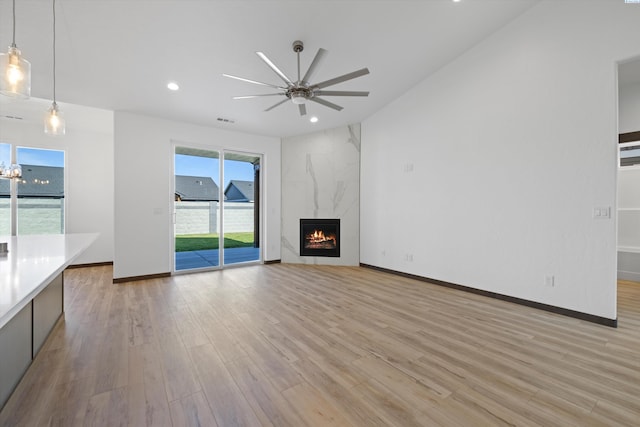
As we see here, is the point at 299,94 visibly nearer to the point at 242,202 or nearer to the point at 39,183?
the point at 242,202

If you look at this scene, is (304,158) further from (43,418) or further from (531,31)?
(43,418)

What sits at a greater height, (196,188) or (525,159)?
(525,159)

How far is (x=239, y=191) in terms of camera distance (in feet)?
20.9

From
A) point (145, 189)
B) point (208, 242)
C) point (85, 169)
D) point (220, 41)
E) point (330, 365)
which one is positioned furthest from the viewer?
point (208, 242)

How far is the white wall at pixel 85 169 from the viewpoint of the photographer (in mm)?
5645

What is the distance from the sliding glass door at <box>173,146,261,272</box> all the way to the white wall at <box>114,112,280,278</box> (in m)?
0.24

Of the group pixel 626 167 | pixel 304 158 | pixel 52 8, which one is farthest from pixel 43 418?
pixel 626 167

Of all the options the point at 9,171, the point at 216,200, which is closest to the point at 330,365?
the point at 216,200

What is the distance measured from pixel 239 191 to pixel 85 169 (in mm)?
3569

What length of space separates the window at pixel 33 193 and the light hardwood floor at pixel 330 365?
3.75 m

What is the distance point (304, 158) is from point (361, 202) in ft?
5.77

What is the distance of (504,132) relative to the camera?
3.66m

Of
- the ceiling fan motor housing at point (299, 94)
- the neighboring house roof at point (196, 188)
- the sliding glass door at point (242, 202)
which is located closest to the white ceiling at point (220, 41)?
the ceiling fan motor housing at point (299, 94)

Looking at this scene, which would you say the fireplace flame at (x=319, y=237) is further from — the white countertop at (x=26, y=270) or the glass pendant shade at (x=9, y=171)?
the glass pendant shade at (x=9, y=171)
